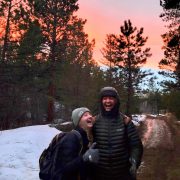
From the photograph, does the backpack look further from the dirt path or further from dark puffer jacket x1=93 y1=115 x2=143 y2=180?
the dirt path

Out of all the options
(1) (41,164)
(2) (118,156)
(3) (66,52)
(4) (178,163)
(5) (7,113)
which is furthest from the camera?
(3) (66,52)

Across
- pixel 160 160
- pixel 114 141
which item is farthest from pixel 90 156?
pixel 160 160

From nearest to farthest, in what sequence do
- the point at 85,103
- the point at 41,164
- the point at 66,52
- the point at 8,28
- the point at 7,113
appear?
1. the point at 41,164
2. the point at 8,28
3. the point at 7,113
4. the point at 66,52
5. the point at 85,103

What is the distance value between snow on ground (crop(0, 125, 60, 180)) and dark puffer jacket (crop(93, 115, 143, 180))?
6578mm

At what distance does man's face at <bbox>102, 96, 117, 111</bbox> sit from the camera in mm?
5352

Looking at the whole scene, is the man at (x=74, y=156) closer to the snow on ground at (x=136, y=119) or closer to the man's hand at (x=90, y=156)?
the man's hand at (x=90, y=156)

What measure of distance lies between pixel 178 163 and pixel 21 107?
1847 cm

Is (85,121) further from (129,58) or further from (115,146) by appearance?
(129,58)

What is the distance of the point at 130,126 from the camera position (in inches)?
213

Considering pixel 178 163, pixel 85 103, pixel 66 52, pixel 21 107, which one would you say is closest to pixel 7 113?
pixel 21 107

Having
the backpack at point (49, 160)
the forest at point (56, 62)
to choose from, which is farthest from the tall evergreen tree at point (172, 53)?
the backpack at point (49, 160)

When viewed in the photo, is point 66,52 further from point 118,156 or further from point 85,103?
point 118,156

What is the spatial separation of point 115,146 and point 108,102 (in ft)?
1.90

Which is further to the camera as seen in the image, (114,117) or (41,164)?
(114,117)
